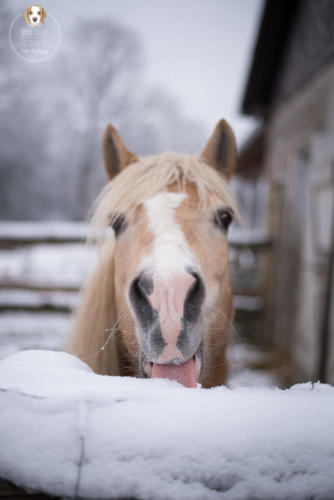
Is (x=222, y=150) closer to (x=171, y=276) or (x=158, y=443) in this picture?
(x=171, y=276)

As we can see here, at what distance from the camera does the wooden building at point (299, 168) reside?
3.37 metres

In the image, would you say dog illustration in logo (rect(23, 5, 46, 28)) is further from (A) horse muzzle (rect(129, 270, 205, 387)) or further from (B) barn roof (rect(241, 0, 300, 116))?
(B) barn roof (rect(241, 0, 300, 116))

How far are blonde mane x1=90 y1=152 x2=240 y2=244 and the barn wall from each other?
2142 millimetres

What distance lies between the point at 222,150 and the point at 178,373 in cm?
126

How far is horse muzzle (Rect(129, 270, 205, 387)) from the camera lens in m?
0.97

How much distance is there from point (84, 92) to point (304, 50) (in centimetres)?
445

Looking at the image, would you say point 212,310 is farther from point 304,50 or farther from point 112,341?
point 304,50

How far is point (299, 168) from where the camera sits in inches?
201

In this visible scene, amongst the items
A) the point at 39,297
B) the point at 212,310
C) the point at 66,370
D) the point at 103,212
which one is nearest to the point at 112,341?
the point at 212,310

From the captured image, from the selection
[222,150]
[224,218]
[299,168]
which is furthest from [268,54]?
[224,218]

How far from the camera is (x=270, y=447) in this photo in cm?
59

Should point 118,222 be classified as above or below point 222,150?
→ below

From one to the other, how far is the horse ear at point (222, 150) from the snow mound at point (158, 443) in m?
1.40

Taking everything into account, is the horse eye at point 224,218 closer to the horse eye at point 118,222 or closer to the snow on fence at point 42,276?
the horse eye at point 118,222
